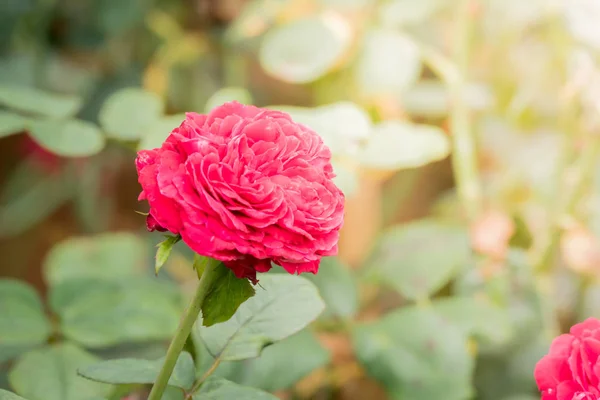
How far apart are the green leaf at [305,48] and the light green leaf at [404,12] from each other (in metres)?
0.06

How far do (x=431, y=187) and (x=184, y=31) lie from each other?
2.12ft

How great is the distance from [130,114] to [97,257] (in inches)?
13.9

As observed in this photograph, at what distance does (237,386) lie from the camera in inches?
17.0

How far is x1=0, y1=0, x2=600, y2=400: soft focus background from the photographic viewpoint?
0.67 m

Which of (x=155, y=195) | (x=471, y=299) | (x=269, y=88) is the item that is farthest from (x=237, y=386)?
(x=269, y=88)

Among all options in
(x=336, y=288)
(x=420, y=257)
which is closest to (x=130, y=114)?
(x=336, y=288)

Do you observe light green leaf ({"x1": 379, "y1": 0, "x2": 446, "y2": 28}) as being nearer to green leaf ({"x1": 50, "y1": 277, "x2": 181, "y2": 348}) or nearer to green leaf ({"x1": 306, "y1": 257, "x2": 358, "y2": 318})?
green leaf ({"x1": 306, "y1": 257, "x2": 358, "y2": 318})

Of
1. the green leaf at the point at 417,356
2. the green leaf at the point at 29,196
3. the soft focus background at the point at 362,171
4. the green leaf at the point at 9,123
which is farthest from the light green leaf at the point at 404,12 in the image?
the green leaf at the point at 29,196

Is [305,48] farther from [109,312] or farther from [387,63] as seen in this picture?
[109,312]

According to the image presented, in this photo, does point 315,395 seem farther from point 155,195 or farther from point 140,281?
point 155,195

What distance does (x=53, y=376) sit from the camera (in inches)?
22.6

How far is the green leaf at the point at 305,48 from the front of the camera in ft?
2.71

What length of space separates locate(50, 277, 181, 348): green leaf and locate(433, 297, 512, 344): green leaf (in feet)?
1.12

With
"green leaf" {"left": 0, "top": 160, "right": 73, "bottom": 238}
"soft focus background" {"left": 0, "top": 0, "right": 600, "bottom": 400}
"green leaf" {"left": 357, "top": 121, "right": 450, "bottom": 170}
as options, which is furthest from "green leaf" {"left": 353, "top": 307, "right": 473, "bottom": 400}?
"green leaf" {"left": 0, "top": 160, "right": 73, "bottom": 238}
